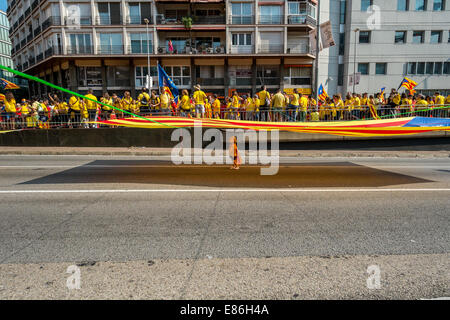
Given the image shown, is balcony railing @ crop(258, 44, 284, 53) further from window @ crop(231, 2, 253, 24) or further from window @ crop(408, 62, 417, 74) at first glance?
window @ crop(408, 62, 417, 74)

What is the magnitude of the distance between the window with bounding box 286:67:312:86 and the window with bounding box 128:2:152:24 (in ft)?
63.1

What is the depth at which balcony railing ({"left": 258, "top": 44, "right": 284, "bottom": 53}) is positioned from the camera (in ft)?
132

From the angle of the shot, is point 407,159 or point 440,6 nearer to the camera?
point 407,159

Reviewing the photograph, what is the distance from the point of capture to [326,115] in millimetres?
14453

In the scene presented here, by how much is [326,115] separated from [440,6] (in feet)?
131

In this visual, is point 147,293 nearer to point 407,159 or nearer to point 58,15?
point 407,159

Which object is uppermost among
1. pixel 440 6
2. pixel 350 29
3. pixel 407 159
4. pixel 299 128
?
pixel 440 6

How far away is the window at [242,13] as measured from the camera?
4000 cm

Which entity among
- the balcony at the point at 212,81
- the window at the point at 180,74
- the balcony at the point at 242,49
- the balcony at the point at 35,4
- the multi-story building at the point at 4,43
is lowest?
the balcony at the point at 212,81

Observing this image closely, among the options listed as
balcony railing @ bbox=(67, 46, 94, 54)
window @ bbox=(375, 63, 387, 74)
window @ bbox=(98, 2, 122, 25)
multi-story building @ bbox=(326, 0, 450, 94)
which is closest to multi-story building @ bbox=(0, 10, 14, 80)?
balcony railing @ bbox=(67, 46, 94, 54)

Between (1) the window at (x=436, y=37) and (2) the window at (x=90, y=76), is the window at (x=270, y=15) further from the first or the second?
(2) the window at (x=90, y=76)

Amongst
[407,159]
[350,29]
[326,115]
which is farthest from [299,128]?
[350,29]

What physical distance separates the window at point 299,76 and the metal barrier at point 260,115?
2864 centimetres

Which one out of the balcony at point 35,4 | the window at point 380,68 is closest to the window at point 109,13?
the balcony at point 35,4
